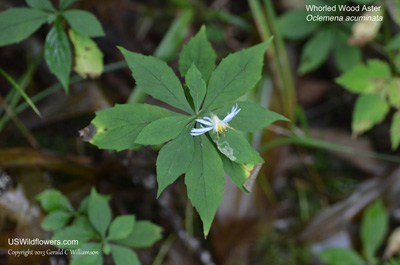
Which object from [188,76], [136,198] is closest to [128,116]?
[188,76]

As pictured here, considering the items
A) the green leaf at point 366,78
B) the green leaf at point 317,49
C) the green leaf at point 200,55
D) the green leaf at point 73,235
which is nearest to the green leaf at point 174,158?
the green leaf at point 200,55

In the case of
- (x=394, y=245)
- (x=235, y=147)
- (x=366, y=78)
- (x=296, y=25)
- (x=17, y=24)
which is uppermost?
(x=17, y=24)

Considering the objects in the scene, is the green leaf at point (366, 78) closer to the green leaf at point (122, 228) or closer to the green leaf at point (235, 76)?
the green leaf at point (235, 76)

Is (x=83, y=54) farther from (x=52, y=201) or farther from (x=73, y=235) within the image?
(x=73, y=235)

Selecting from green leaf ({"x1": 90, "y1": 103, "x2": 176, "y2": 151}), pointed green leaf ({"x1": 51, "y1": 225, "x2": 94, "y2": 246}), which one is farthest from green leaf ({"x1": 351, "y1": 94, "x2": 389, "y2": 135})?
pointed green leaf ({"x1": 51, "y1": 225, "x2": 94, "y2": 246})

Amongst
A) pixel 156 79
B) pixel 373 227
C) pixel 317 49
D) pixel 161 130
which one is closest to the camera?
pixel 161 130

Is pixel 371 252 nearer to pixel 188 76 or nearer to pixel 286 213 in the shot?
pixel 286 213

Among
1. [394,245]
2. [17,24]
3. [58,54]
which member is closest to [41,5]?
[17,24]
